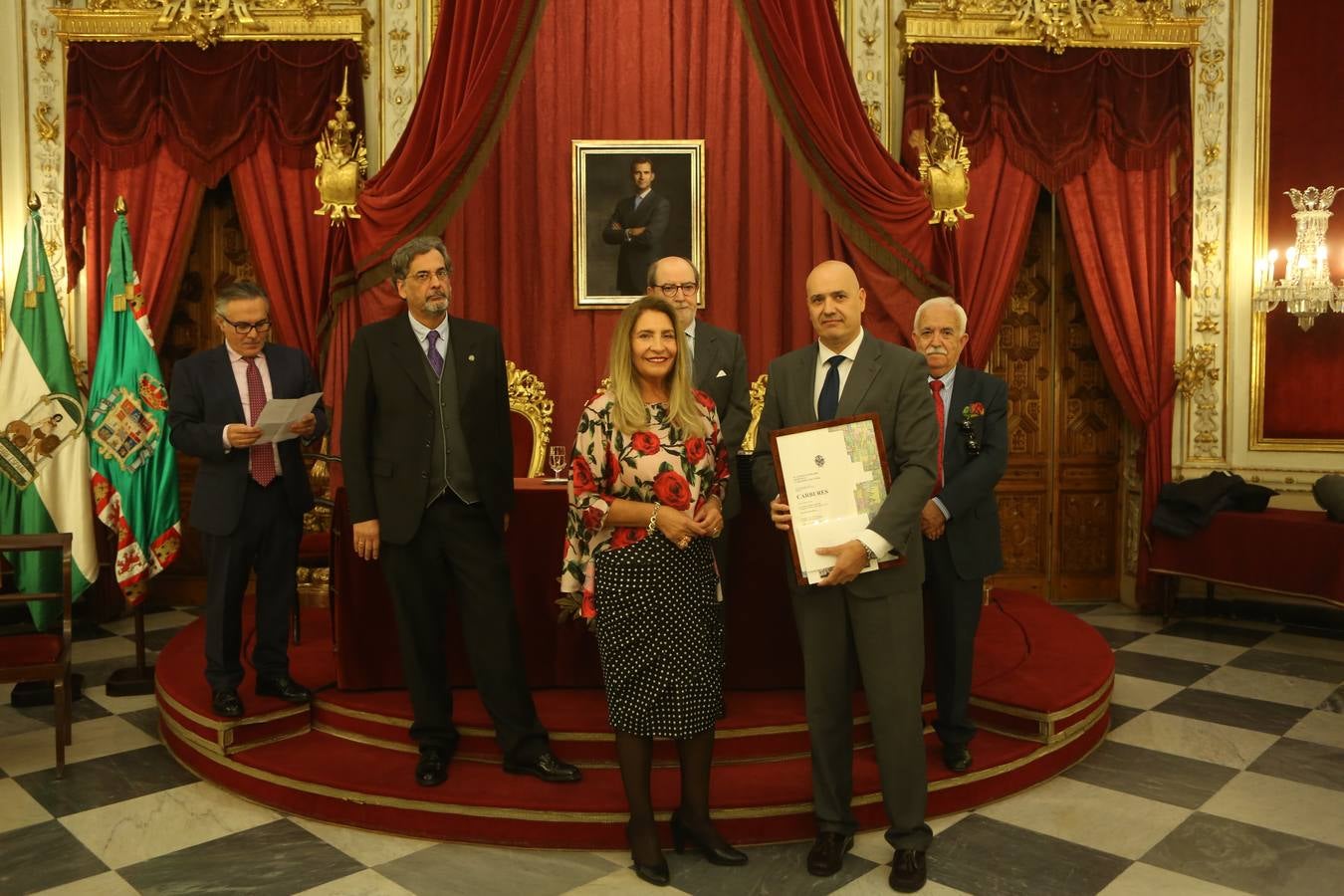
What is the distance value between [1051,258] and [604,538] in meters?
4.76

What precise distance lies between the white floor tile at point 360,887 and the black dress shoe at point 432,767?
35 cm

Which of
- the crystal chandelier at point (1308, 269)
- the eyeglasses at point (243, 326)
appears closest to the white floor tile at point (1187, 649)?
the crystal chandelier at point (1308, 269)

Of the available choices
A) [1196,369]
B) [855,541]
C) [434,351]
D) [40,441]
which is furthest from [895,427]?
[1196,369]

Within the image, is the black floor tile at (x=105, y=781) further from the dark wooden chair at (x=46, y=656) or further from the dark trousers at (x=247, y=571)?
the dark trousers at (x=247, y=571)

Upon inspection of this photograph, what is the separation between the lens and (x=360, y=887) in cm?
275

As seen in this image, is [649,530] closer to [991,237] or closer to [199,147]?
[991,237]

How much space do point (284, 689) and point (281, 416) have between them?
997 millimetres

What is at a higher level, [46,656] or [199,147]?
[199,147]

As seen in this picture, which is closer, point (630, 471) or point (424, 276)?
point (630, 471)

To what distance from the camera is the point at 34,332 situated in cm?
470

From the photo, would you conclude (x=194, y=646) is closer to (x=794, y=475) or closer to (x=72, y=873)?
(x=72, y=873)

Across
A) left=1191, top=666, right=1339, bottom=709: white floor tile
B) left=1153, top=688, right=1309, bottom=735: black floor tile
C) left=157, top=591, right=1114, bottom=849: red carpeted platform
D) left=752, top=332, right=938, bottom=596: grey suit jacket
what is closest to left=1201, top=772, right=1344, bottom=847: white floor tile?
left=157, top=591, right=1114, bottom=849: red carpeted platform

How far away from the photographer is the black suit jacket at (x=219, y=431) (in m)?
3.37

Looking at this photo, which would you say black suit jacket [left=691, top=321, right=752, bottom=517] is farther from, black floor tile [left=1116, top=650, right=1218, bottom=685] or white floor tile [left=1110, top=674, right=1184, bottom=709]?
black floor tile [left=1116, top=650, right=1218, bottom=685]
